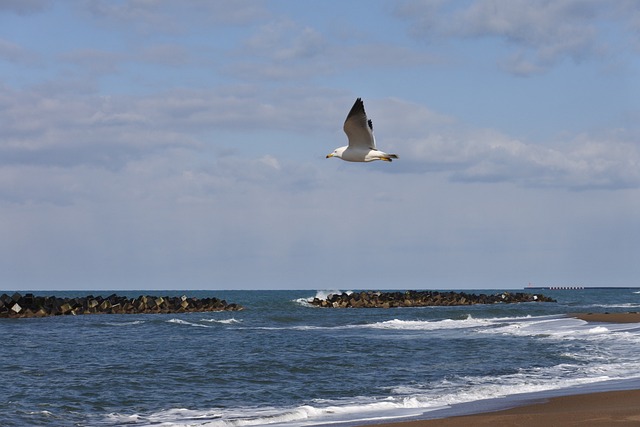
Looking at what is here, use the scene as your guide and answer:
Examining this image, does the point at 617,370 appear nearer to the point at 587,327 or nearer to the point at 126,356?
the point at 126,356

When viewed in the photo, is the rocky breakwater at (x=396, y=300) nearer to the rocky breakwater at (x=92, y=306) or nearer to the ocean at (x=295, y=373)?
the rocky breakwater at (x=92, y=306)

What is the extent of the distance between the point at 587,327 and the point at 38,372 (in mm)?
21406

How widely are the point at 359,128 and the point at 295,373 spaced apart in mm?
7527

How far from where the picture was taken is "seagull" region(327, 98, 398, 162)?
51.4 ft

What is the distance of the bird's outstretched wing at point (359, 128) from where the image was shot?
15.6m

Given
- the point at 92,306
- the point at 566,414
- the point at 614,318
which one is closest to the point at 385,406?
the point at 566,414

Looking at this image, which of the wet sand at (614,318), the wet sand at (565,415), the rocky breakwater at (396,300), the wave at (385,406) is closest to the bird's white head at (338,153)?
the wave at (385,406)

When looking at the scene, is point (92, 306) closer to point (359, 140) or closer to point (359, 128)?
point (359, 140)

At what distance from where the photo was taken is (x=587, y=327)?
34719 millimetres

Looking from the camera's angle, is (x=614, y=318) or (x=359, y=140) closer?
(x=359, y=140)

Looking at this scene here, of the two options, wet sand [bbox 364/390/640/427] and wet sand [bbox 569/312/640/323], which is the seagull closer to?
wet sand [bbox 364/390/640/427]

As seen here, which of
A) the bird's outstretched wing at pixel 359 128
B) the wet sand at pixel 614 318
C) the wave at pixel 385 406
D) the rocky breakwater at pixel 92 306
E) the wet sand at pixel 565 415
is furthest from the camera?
the rocky breakwater at pixel 92 306

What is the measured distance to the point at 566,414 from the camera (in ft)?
40.0

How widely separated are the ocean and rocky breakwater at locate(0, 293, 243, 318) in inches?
536
